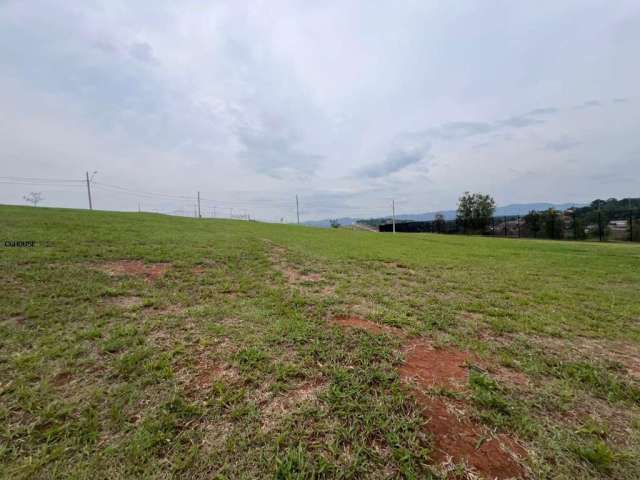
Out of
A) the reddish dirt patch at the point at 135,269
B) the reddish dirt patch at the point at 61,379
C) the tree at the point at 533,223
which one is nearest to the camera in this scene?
the reddish dirt patch at the point at 61,379

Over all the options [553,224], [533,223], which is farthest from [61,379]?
[533,223]

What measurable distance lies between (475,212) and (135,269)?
3596cm

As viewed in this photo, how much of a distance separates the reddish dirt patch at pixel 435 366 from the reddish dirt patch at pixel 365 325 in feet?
1.00

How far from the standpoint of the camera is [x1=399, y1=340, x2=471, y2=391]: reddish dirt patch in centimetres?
202

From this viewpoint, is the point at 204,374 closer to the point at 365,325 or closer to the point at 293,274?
the point at 365,325

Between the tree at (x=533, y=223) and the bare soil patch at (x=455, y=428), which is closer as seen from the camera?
the bare soil patch at (x=455, y=428)

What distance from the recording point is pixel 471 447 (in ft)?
4.82

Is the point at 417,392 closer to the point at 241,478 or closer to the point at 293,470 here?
the point at 293,470

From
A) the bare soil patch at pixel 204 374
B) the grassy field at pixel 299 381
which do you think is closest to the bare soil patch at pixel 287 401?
the grassy field at pixel 299 381

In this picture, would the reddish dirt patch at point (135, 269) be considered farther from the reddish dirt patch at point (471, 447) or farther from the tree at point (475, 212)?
the tree at point (475, 212)

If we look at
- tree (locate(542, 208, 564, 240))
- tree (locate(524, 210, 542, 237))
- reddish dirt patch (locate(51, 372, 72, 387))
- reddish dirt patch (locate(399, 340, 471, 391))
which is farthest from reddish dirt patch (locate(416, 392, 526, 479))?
tree (locate(524, 210, 542, 237))

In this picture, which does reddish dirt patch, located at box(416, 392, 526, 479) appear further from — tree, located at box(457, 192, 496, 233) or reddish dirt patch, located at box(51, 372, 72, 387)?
tree, located at box(457, 192, 496, 233)

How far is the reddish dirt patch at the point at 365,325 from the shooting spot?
2869mm

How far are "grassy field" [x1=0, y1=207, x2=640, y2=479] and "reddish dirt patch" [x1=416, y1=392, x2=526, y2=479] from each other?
13 mm
